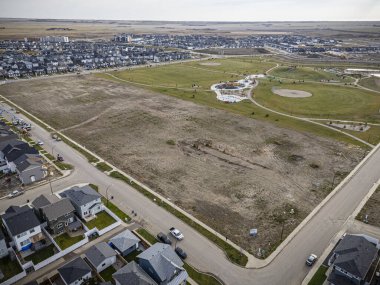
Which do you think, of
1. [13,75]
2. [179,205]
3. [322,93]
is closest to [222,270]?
[179,205]

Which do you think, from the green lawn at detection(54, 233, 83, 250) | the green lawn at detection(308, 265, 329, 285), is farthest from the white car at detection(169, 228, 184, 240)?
the green lawn at detection(308, 265, 329, 285)

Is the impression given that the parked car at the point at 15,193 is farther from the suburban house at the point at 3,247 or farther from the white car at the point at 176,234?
the white car at the point at 176,234

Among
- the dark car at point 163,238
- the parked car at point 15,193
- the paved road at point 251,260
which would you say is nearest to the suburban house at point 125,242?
the dark car at point 163,238

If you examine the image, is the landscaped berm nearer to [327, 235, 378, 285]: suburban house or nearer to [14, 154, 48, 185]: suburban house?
[327, 235, 378, 285]: suburban house

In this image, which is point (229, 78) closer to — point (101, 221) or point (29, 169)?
point (29, 169)

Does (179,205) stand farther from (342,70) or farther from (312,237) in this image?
(342,70)

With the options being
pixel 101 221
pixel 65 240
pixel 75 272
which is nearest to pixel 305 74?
pixel 101 221
